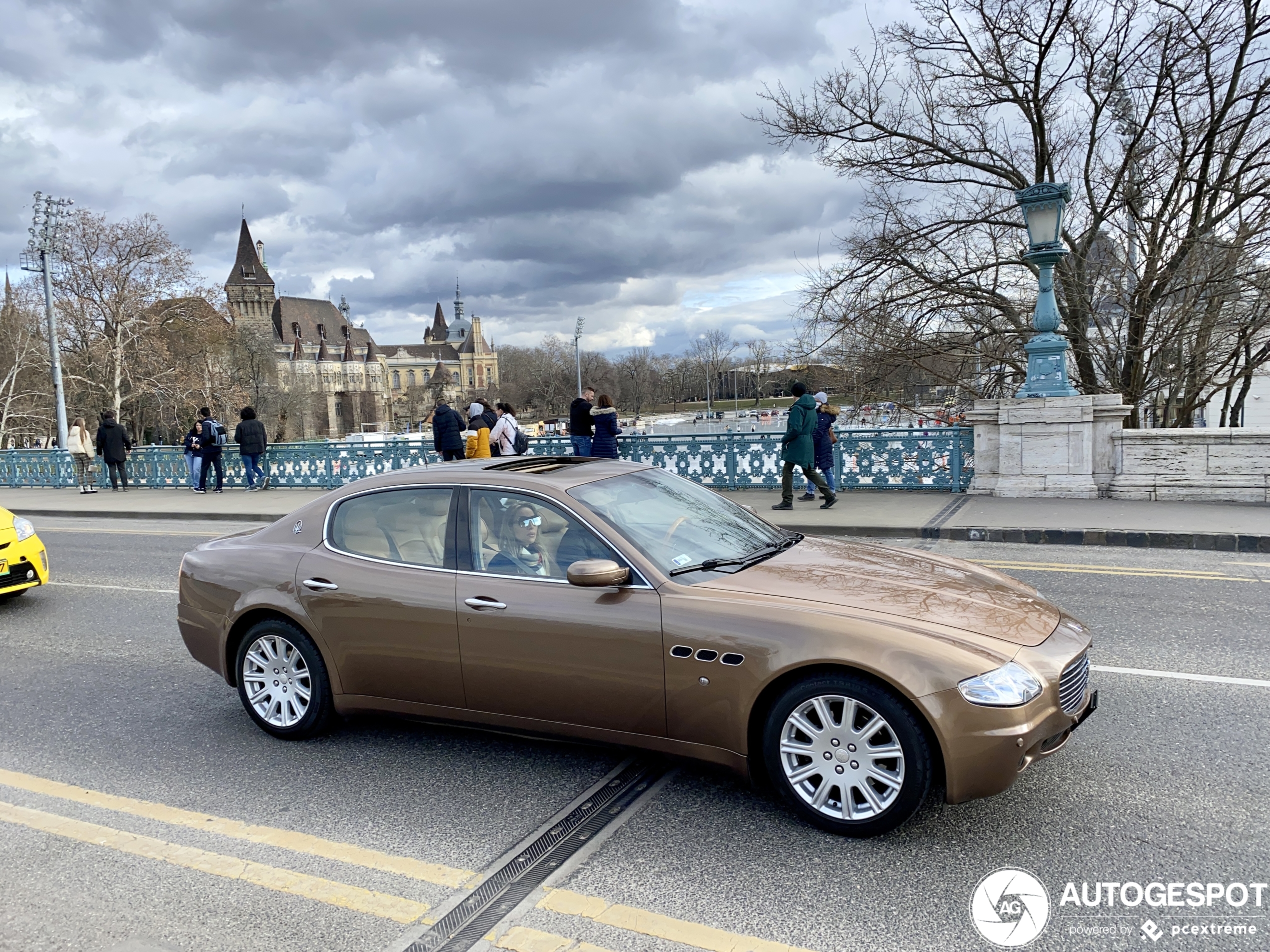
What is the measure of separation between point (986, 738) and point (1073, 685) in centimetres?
56

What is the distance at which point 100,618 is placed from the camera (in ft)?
26.1

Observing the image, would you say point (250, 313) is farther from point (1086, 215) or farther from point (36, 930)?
point (36, 930)

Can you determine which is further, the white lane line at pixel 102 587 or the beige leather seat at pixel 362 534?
the white lane line at pixel 102 587

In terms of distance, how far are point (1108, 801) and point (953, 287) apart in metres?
16.9

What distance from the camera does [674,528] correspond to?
4324 mm

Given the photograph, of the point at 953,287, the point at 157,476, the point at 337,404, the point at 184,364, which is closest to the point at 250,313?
the point at 337,404

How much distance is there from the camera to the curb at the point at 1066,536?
9602 mm

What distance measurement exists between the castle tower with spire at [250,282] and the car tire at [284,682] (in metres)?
136

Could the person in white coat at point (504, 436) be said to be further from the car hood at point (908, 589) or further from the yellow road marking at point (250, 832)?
the car hood at point (908, 589)

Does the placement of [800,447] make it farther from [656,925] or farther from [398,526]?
[656,925]

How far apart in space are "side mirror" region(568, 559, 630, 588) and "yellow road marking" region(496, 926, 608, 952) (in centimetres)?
Answer: 135

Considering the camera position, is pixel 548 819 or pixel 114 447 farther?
pixel 114 447

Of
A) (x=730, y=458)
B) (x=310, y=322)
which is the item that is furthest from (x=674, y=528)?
(x=310, y=322)

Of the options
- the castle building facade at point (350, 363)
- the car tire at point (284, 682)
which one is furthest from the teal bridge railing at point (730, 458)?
the castle building facade at point (350, 363)
